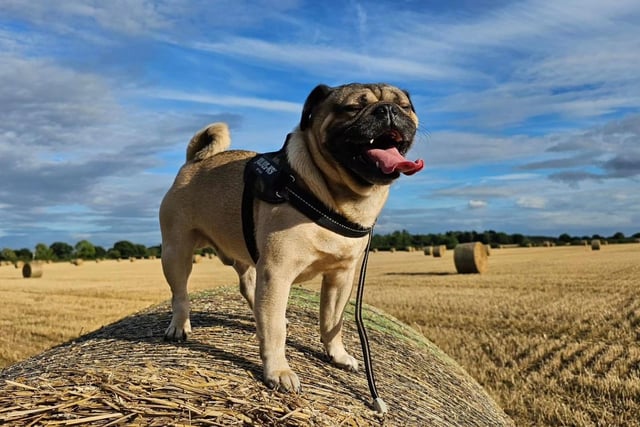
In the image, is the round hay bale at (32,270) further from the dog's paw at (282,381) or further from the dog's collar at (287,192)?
the dog's paw at (282,381)

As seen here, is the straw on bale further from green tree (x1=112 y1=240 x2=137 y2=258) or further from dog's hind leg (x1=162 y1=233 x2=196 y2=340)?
green tree (x1=112 y1=240 x2=137 y2=258)

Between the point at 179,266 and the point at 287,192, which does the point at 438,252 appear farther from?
the point at 287,192

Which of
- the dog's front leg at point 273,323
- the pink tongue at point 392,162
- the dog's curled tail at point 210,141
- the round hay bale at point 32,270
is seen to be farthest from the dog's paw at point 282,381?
the round hay bale at point 32,270

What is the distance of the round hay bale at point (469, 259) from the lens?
21875 mm

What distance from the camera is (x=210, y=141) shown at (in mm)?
4648

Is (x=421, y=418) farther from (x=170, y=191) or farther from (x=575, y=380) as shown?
(x=575, y=380)

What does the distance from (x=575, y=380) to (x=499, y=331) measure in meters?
2.72

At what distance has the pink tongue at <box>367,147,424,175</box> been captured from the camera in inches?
117

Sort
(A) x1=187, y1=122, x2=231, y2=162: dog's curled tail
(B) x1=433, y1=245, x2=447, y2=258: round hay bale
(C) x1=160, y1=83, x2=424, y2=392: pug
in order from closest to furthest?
(C) x1=160, y1=83, x2=424, y2=392: pug < (A) x1=187, y1=122, x2=231, y2=162: dog's curled tail < (B) x1=433, y1=245, x2=447, y2=258: round hay bale

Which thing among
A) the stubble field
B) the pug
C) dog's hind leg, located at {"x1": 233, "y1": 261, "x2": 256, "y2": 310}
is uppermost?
the pug

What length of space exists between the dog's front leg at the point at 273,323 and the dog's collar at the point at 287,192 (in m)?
0.33

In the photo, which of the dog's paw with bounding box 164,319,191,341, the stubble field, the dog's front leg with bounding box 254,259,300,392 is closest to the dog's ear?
the dog's front leg with bounding box 254,259,300,392

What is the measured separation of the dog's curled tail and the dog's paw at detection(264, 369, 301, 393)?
189cm

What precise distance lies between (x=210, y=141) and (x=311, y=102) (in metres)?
1.51
